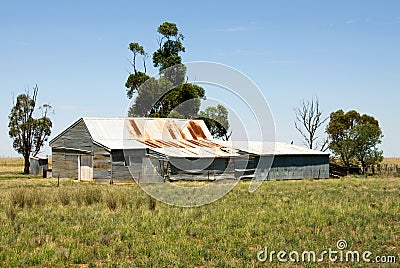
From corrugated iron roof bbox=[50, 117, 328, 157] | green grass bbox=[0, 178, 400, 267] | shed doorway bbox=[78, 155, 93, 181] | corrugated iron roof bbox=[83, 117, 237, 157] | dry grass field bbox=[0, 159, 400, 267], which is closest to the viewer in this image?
dry grass field bbox=[0, 159, 400, 267]

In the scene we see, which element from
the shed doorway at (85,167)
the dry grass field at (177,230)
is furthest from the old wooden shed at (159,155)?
the dry grass field at (177,230)

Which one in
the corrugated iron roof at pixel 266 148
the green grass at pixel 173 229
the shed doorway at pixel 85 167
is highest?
the corrugated iron roof at pixel 266 148

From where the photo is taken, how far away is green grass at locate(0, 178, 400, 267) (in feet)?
40.7

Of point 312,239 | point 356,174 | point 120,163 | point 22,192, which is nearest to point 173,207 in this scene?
point 22,192

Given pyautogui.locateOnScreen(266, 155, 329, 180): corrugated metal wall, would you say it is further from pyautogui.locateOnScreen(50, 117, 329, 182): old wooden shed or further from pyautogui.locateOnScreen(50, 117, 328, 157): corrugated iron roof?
pyautogui.locateOnScreen(50, 117, 328, 157): corrugated iron roof

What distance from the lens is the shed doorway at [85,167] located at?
41875mm

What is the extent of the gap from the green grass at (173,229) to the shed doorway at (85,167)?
62.3ft

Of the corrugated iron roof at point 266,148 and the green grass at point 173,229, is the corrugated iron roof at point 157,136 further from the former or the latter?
the green grass at point 173,229

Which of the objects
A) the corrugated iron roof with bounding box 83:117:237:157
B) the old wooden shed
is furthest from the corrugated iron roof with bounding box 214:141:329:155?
the corrugated iron roof with bounding box 83:117:237:157

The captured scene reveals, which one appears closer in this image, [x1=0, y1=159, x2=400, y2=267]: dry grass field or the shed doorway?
[x1=0, y1=159, x2=400, y2=267]: dry grass field

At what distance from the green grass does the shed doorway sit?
19.0 meters

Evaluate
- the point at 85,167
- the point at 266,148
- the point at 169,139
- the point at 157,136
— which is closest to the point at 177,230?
the point at 85,167

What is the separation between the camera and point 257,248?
13250 mm

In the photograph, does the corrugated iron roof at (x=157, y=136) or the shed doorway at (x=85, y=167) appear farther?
the corrugated iron roof at (x=157, y=136)
